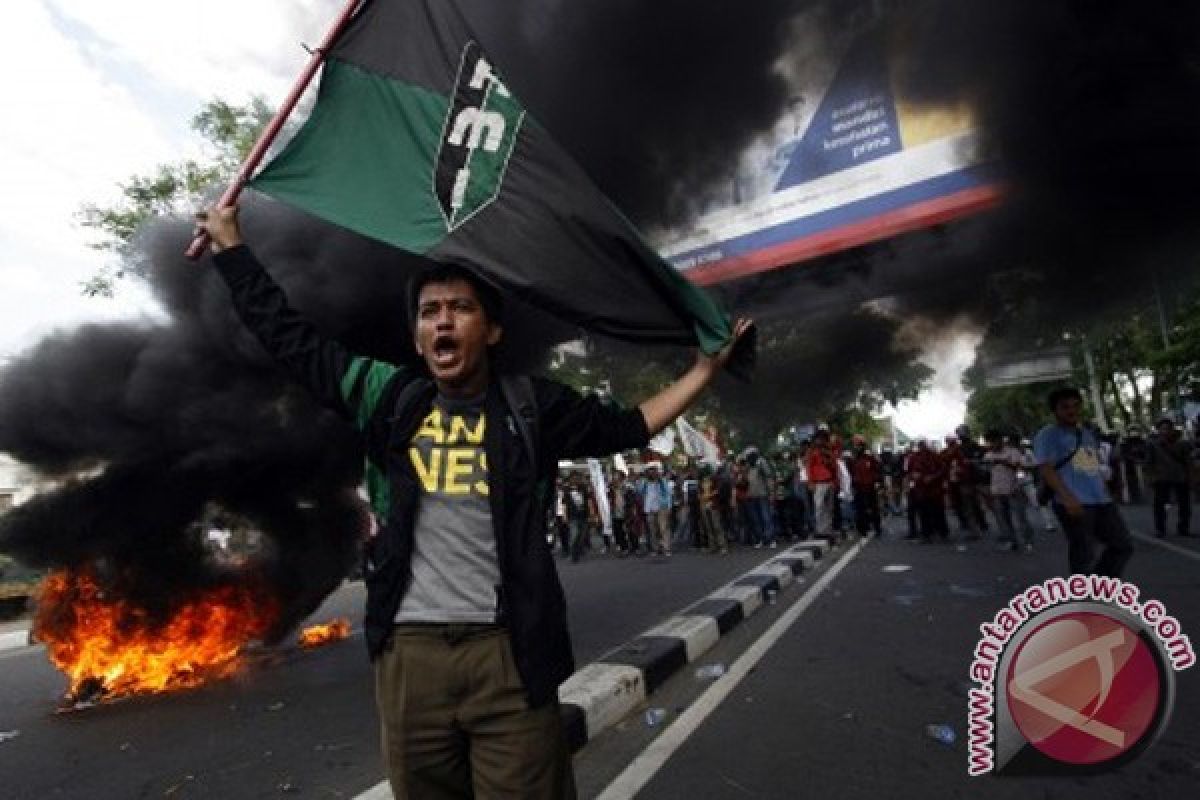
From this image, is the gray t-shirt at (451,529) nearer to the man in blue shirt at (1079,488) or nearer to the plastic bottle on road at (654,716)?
the plastic bottle on road at (654,716)

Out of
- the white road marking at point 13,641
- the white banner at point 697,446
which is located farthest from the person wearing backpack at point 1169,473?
the white road marking at point 13,641

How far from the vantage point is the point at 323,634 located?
7832mm

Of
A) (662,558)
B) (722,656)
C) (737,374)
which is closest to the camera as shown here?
(737,374)

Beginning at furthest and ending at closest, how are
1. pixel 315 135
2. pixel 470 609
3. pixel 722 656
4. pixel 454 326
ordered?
pixel 722 656 → pixel 315 135 → pixel 454 326 → pixel 470 609

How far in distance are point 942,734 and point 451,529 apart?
2866mm

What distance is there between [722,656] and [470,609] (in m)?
4.42

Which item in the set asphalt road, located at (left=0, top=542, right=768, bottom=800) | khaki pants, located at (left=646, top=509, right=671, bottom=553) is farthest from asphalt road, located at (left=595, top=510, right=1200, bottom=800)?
khaki pants, located at (left=646, top=509, right=671, bottom=553)

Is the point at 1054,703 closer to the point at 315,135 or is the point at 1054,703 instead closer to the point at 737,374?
the point at 737,374

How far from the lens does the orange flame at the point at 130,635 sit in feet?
18.8

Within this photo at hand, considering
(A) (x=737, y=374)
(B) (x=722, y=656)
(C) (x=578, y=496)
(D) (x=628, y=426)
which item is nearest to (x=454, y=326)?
(D) (x=628, y=426)

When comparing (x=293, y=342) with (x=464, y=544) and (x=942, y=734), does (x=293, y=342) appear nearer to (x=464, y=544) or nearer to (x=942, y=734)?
(x=464, y=544)

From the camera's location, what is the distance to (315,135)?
2.87 metres

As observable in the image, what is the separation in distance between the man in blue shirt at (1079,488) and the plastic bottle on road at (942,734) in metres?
2.36

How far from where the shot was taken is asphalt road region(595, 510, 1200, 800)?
Result: 10.3 ft
